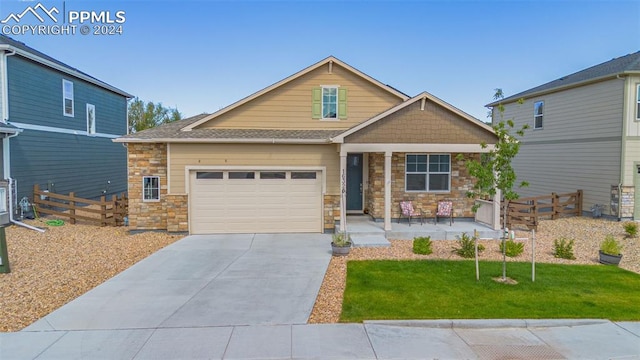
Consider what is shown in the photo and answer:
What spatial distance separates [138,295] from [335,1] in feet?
34.6

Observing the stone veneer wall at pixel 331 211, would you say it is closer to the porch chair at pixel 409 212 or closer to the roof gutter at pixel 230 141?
the roof gutter at pixel 230 141

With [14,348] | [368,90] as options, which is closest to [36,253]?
[14,348]

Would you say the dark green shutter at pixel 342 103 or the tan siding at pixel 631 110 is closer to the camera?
the dark green shutter at pixel 342 103

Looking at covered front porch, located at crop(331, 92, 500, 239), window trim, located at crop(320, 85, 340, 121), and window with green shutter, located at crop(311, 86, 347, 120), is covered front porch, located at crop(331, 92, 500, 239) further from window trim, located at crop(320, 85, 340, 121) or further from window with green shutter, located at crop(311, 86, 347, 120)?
Result: window with green shutter, located at crop(311, 86, 347, 120)

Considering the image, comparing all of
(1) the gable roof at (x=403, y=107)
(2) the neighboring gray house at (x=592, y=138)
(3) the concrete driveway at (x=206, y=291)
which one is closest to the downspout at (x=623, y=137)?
(2) the neighboring gray house at (x=592, y=138)

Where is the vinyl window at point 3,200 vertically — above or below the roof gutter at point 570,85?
below

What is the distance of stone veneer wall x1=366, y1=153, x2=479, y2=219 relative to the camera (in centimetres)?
1317

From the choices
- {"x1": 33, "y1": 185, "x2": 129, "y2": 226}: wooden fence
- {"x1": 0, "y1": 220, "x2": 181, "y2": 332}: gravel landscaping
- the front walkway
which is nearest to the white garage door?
{"x1": 0, "y1": 220, "x2": 181, "y2": 332}: gravel landscaping

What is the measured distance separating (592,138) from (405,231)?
10179 mm

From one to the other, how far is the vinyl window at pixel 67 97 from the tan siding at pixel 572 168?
2236cm

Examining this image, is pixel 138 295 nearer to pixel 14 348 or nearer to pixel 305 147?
pixel 14 348

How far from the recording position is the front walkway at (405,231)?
1129 cm

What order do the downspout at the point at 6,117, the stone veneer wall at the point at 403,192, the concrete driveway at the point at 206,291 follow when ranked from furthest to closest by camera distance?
the downspout at the point at 6,117, the stone veneer wall at the point at 403,192, the concrete driveway at the point at 206,291

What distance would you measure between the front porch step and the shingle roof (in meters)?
3.24
